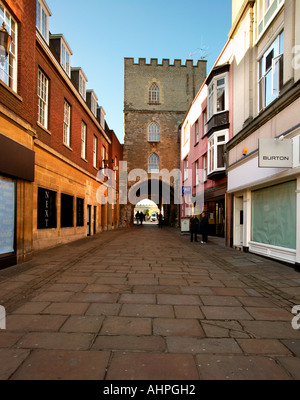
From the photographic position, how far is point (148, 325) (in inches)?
132

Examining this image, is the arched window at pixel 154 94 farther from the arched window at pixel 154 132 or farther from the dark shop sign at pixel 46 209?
the dark shop sign at pixel 46 209

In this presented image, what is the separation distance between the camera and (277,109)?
7.87 meters

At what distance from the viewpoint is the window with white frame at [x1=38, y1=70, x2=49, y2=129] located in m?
10.4

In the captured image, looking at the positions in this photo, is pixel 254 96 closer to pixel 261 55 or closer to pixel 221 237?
pixel 261 55

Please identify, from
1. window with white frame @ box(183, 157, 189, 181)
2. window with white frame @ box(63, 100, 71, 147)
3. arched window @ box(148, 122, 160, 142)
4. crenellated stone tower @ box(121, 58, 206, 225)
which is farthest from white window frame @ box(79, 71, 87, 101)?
arched window @ box(148, 122, 160, 142)

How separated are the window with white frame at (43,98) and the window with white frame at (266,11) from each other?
830 cm

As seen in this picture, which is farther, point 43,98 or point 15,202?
point 43,98

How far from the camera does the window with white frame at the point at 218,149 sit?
1469 cm

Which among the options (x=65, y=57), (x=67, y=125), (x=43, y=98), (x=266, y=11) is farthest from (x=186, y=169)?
(x=43, y=98)

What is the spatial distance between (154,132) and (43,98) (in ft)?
67.9

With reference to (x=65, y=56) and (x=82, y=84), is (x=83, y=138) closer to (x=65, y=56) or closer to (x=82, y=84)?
(x=82, y=84)

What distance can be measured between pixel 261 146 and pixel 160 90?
2583cm

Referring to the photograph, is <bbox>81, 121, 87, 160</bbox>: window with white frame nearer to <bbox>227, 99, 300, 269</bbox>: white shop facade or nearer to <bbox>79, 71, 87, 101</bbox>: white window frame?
<bbox>79, 71, 87, 101</bbox>: white window frame

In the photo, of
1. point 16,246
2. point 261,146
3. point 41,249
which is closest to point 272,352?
point 261,146
